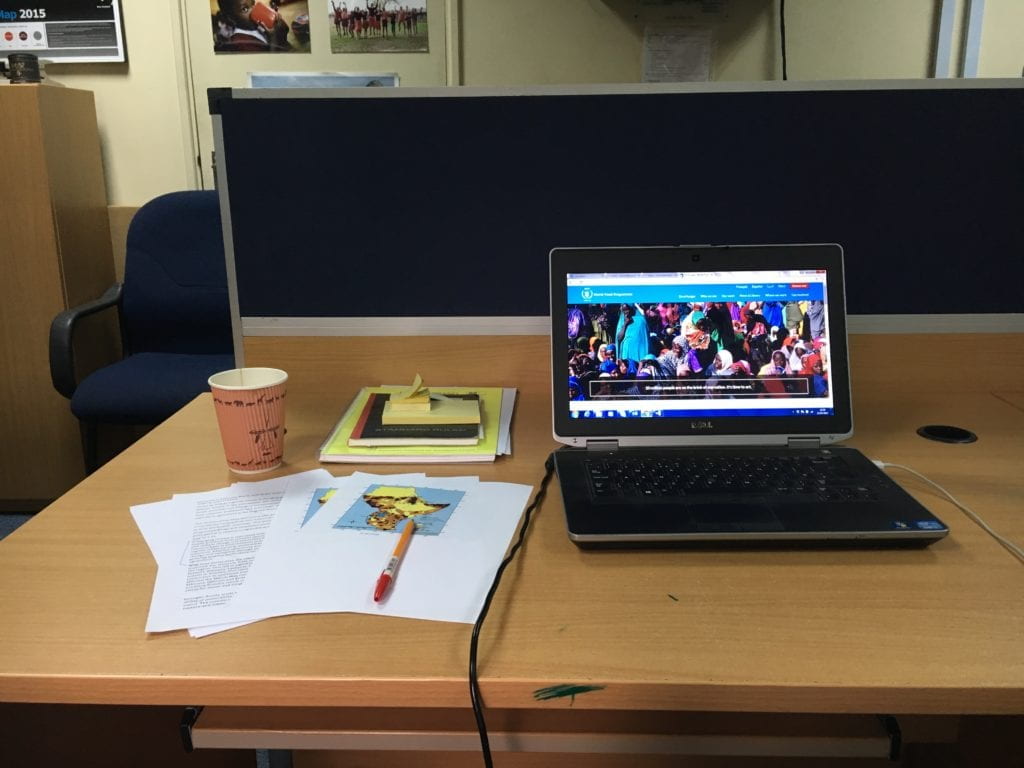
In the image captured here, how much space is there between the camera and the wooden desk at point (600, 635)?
1.65 feet

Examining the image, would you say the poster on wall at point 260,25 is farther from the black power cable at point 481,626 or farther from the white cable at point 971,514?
the white cable at point 971,514

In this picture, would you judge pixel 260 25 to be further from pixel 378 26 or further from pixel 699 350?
pixel 699 350

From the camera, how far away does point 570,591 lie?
2.00ft

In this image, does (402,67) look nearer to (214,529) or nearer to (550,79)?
(550,79)

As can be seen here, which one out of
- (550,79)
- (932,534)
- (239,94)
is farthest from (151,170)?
(932,534)

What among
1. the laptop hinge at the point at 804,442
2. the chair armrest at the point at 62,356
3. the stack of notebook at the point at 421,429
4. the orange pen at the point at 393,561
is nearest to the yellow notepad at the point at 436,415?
the stack of notebook at the point at 421,429

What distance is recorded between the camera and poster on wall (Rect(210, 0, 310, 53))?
8.21 feet

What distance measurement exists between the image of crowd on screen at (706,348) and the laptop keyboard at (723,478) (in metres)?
0.10

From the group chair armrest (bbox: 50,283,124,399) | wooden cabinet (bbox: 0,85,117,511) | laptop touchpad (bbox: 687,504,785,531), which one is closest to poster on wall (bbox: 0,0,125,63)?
wooden cabinet (bbox: 0,85,117,511)

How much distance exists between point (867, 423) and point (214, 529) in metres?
0.81

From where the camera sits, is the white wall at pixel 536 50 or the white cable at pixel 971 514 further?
the white wall at pixel 536 50

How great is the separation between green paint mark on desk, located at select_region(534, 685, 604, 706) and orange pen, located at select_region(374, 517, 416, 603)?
16 cm

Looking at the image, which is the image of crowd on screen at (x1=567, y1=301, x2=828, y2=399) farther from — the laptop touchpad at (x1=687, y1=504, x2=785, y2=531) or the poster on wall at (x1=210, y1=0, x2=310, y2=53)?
the poster on wall at (x1=210, y1=0, x2=310, y2=53)

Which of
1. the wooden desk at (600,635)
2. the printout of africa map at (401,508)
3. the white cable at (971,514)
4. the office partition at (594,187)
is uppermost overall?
the office partition at (594,187)
